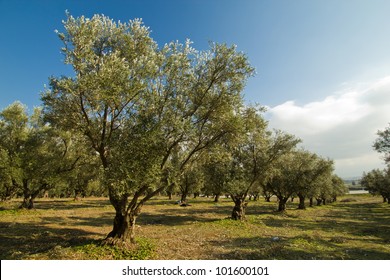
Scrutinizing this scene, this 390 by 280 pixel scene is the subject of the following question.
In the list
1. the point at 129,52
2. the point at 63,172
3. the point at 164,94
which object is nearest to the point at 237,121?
the point at 164,94

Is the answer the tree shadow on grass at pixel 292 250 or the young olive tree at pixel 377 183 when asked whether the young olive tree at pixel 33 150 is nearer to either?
the tree shadow on grass at pixel 292 250

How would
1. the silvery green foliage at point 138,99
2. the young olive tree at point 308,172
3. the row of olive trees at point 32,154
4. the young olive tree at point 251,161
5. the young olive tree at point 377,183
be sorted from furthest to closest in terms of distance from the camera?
the young olive tree at point 377,183, the young olive tree at point 308,172, the row of olive trees at point 32,154, the young olive tree at point 251,161, the silvery green foliage at point 138,99

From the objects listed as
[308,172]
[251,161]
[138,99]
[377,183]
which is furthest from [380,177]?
[138,99]

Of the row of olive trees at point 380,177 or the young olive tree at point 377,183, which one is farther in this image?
the young olive tree at point 377,183

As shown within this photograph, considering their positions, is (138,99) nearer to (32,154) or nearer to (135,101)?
(135,101)

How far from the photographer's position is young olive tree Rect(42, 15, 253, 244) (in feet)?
59.4

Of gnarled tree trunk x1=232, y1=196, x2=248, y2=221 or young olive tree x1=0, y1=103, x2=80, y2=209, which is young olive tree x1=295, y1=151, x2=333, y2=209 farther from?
young olive tree x1=0, y1=103, x2=80, y2=209

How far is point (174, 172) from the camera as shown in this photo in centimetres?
2044

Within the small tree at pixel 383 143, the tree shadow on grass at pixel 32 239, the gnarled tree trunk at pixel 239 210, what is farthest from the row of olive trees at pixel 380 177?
the tree shadow on grass at pixel 32 239

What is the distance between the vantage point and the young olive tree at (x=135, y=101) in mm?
18109

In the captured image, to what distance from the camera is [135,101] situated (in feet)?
65.7

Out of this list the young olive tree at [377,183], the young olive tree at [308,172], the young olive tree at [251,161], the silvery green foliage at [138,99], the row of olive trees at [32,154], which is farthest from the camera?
the young olive tree at [377,183]

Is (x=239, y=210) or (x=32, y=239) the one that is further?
(x=239, y=210)
